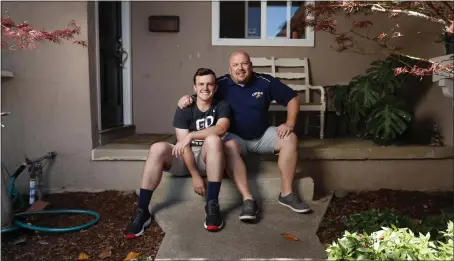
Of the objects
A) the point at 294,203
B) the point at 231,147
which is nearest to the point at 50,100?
the point at 231,147

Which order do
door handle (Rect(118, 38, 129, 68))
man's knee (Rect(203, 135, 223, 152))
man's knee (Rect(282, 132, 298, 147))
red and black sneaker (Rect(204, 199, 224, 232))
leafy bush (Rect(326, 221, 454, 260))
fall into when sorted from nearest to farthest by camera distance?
1. leafy bush (Rect(326, 221, 454, 260))
2. red and black sneaker (Rect(204, 199, 224, 232))
3. man's knee (Rect(203, 135, 223, 152))
4. man's knee (Rect(282, 132, 298, 147))
5. door handle (Rect(118, 38, 129, 68))

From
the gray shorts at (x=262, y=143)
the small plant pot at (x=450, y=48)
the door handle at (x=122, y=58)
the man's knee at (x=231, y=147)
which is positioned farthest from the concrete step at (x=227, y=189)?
the door handle at (x=122, y=58)

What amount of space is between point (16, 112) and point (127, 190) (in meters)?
1.04

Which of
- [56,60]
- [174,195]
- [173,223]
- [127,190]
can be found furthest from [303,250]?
[56,60]

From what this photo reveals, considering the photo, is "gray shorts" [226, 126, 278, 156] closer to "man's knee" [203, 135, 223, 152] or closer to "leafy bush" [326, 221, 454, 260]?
"man's knee" [203, 135, 223, 152]

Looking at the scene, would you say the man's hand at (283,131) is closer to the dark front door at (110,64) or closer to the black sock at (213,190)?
the black sock at (213,190)

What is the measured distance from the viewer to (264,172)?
9.11ft

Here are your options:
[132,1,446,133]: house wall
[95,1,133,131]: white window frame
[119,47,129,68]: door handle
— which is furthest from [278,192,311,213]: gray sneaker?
[119,47,129,68]: door handle

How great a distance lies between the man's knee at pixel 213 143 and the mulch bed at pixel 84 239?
0.57 meters

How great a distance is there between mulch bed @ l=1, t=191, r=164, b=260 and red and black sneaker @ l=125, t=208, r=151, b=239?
29 millimetres

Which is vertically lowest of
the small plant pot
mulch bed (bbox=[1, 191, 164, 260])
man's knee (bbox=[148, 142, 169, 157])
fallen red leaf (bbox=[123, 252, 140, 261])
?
mulch bed (bbox=[1, 191, 164, 260])

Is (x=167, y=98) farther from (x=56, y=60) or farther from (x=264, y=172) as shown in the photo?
Result: (x=264, y=172)

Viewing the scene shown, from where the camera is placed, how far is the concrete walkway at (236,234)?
1.84 metres

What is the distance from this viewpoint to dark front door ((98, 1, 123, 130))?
134 inches
